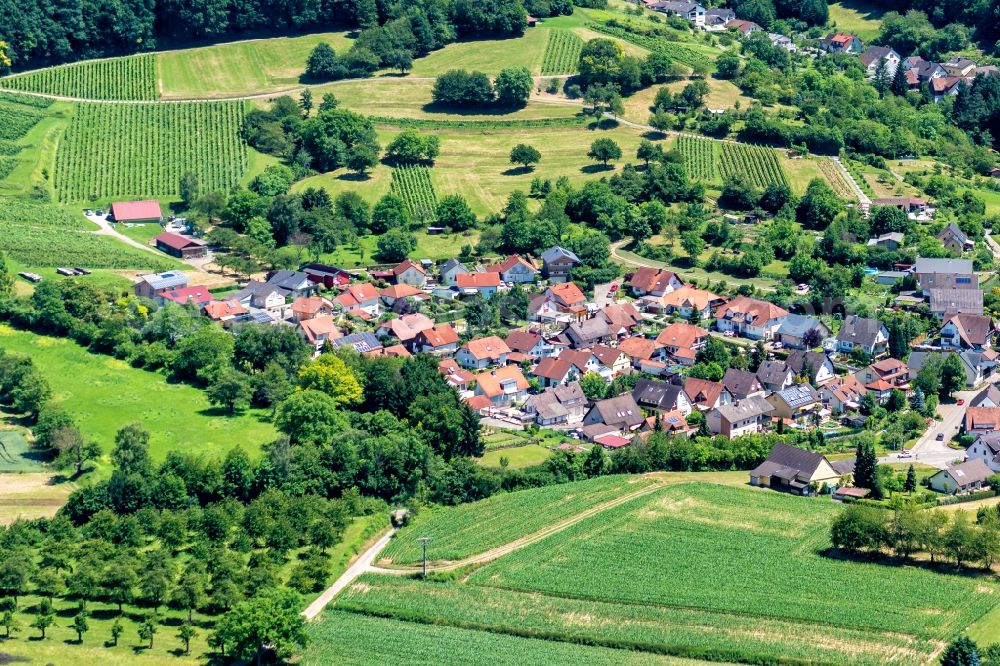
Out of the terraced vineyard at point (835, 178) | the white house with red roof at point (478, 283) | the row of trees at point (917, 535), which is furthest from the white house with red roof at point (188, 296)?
the terraced vineyard at point (835, 178)

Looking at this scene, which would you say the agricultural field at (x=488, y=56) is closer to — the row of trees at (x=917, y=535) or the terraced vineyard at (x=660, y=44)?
the terraced vineyard at (x=660, y=44)

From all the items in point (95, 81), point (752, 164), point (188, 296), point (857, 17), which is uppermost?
point (857, 17)

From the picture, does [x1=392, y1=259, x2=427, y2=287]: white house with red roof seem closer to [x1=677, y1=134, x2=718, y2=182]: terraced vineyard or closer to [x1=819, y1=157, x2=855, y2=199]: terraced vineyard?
[x1=677, y1=134, x2=718, y2=182]: terraced vineyard

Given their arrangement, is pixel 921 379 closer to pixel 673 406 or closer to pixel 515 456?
pixel 673 406

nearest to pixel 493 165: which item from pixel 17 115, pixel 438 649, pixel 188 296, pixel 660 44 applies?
pixel 660 44

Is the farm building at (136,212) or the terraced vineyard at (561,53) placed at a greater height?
the terraced vineyard at (561,53)

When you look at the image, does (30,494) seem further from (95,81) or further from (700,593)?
(95,81)
